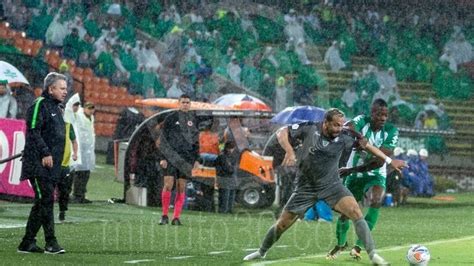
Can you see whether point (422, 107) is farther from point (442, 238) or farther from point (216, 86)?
point (442, 238)

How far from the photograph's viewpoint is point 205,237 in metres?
18.4

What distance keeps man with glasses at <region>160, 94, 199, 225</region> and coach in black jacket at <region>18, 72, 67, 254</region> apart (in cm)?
586

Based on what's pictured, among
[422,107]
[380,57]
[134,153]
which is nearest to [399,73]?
[380,57]

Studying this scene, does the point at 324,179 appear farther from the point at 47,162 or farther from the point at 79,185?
the point at 79,185

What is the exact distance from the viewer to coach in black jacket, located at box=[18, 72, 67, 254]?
14.8 m

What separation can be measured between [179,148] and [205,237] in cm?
341

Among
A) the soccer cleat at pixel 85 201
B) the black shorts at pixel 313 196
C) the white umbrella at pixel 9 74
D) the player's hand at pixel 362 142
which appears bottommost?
the soccer cleat at pixel 85 201

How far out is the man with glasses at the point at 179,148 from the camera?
20922 mm

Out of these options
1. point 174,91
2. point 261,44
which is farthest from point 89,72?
point 261,44

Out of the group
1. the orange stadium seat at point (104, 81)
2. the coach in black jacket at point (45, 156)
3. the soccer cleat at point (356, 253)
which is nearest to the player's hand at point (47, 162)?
the coach in black jacket at point (45, 156)

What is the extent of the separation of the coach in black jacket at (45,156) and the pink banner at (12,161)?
29.3 feet

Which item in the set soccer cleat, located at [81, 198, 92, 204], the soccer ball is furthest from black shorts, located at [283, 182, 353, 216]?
soccer cleat, located at [81, 198, 92, 204]

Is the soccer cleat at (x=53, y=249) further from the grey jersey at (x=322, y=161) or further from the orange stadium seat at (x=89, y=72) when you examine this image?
the orange stadium seat at (x=89, y=72)

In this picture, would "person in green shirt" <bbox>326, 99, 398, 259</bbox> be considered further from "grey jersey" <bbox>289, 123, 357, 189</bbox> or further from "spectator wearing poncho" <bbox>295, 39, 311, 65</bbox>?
"spectator wearing poncho" <bbox>295, 39, 311, 65</bbox>
